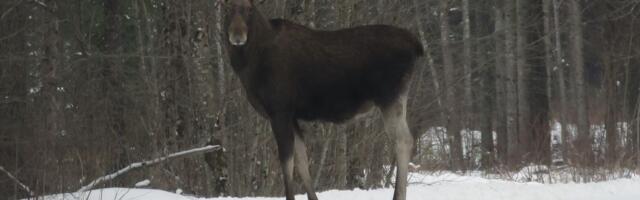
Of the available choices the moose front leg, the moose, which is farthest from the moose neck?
the moose front leg

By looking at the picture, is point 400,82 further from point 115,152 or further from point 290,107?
point 115,152

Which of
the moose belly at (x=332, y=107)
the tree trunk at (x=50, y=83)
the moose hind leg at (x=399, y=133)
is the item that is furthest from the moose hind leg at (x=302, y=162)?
the tree trunk at (x=50, y=83)

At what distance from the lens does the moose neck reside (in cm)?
771

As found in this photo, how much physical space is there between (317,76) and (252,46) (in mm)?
554

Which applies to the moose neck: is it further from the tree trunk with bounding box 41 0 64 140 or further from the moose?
the tree trunk with bounding box 41 0 64 140

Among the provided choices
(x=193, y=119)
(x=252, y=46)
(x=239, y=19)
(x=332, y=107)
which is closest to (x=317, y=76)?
(x=332, y=107)

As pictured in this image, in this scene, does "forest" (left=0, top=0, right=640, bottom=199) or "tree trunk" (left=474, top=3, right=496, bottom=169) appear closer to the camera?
"forest" (left=0, top=0, right=640, bottom=199)

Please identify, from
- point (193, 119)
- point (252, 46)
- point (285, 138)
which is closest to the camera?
point (285, 138)

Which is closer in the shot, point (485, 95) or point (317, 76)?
point (317, 76)

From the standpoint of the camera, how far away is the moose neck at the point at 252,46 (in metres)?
7.71

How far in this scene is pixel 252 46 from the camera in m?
7.73

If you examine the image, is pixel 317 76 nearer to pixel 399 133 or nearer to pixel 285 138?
pixel 285 138

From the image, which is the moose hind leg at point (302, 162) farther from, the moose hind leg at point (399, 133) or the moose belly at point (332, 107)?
the moose hind leg at point (399, 133)

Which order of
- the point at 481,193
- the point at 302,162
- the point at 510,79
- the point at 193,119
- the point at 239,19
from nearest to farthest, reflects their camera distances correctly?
the point at 239,19 → the point at 302,162 → the point at 481,193 → the point at 193,119 → the point at 510,79
